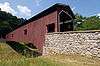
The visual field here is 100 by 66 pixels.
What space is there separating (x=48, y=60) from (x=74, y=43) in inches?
191

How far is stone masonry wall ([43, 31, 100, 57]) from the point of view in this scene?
55.9ft

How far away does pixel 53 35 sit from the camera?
22.1 metres

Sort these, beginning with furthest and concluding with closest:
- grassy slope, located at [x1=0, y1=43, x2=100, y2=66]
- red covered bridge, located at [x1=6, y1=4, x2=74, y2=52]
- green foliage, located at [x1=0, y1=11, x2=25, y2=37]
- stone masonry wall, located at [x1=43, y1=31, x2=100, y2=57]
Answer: green foliage, located at [x1=0, y1=11, x2=25, y2=37], red covered bridge, located at [x1=6, y1=4, x2=74, y2=52], stone masonry wall, located at [x1=43, y1=31, x2=100, y2=57], grassy slope, located at [x1=0, y1=43, x2=100, y2=66]

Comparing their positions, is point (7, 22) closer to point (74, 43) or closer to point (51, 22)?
point (51, 22)

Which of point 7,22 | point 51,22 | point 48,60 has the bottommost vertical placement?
point 48,60

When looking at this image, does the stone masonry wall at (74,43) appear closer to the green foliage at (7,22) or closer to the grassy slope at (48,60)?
the grassy slope at (48,60)

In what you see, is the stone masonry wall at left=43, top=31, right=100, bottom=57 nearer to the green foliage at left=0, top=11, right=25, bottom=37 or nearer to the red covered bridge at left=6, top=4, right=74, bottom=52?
the red covered bridge at left=6, top=4, right=74, bottom=52

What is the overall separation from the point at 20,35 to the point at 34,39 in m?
9.38

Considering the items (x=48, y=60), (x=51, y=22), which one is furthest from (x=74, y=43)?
(x=51, y=22)

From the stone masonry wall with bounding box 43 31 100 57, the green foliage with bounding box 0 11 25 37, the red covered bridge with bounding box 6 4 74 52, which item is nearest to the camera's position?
the stone masonry wall with bounding box 43 31 100 57

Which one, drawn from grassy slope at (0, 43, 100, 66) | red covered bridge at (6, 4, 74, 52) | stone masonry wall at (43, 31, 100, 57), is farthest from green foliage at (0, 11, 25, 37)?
stone masonry wall at (43, 31, 100, 57)

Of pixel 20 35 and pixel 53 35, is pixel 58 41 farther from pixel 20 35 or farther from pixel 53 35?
pixel 20 35

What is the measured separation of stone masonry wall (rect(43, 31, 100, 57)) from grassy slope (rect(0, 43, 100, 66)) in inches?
24.8

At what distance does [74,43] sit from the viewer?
62.6 feet
